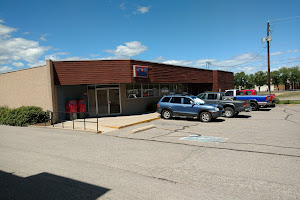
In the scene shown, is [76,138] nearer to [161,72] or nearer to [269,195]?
[269,195]

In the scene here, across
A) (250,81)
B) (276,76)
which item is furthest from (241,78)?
(276,76)

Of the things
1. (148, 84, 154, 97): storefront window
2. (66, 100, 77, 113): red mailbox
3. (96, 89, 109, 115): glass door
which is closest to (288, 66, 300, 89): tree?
(148, 84, 154, 97): storefront window

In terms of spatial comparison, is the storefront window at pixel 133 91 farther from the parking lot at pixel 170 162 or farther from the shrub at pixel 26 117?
the parking lot at pixel 170 162

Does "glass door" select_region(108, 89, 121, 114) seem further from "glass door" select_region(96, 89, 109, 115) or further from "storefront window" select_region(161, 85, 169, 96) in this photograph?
"storefront window" select_region(161, 85, 169, 96)

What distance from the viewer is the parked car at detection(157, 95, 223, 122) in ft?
44.1

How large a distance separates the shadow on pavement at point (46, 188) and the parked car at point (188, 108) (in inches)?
398

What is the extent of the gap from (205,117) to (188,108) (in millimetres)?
1263

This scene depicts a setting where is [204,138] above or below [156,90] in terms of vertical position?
below

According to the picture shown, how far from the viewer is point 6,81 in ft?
63.7

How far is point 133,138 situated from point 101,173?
13.9 ft

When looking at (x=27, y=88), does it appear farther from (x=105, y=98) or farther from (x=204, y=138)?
(x=204, y=138)

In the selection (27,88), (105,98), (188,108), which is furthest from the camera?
(105,98)

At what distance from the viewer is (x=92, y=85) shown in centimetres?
1761

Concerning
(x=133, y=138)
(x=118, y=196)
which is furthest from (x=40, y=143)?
(x=118, y=196)
